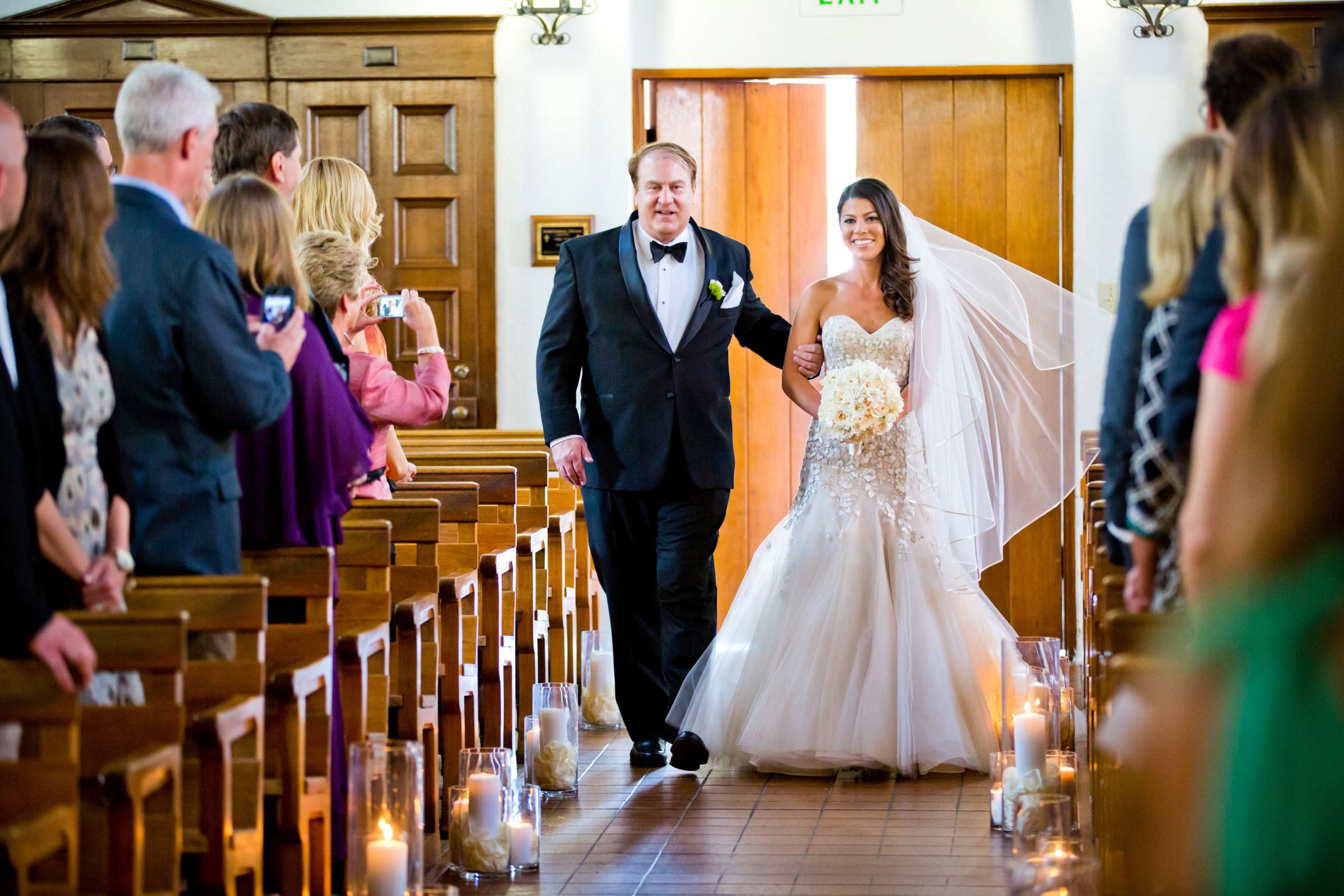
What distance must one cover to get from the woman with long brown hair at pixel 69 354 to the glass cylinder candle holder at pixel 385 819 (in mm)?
515

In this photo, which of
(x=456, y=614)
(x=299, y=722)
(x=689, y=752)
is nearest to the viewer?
(x=299, y=722)

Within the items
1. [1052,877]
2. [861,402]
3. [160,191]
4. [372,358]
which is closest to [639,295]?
[861,402]

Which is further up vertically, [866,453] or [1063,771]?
[866,453]

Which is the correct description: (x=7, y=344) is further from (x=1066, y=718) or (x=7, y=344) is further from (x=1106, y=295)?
(x=1106, y=295)

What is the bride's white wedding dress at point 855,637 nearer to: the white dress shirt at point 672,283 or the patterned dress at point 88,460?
the white dress shirt at point 672,283

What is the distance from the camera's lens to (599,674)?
556 centimetres

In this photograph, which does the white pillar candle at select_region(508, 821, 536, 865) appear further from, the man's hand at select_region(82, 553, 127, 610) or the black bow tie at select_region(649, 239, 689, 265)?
the black bow tie at select_region(649, 239, 689, 265)

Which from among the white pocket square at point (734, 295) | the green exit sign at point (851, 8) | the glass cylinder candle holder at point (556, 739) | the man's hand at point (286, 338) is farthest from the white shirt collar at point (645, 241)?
the green exit sign at point (851, 8)

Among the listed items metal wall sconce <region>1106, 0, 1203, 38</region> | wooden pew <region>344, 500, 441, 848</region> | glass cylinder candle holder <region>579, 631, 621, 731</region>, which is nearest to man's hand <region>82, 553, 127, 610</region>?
wooden pew <region>344, 500, 441, 848</region>

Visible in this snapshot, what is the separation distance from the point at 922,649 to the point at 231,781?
2.53m

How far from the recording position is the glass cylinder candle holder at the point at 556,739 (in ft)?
14.2

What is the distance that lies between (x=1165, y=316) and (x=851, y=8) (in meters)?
5.35

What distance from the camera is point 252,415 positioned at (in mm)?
2809

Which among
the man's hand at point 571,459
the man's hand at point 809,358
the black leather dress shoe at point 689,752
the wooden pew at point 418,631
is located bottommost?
the black leather dress shoe at point 689,752
